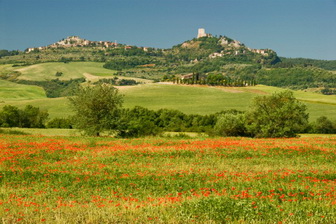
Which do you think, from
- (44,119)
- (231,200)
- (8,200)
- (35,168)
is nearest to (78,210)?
(8,200)

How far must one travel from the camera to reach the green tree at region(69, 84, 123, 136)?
182ft

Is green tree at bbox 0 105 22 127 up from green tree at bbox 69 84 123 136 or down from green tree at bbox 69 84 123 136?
down

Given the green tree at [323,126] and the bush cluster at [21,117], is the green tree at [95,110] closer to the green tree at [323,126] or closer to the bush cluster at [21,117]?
the bush cluster at [21,117]

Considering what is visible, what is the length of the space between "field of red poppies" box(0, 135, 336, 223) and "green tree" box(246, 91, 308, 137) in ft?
94.5

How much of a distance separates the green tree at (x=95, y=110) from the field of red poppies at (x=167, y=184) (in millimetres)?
20062

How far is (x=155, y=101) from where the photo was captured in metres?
169

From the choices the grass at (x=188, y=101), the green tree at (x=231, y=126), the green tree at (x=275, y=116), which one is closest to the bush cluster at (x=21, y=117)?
the grass at (x=188, y=101)

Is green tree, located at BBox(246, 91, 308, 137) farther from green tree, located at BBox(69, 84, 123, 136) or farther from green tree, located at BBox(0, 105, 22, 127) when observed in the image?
green tree, located at BBox(0, 105, 22, 127)

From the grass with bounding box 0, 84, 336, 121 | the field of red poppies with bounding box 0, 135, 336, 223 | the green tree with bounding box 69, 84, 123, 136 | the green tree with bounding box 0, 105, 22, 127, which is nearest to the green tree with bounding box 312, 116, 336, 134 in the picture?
the grass with bounding box 0, 84, 336, 121

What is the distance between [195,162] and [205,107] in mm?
127516

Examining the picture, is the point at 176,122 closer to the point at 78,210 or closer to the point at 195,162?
the point at 195,162

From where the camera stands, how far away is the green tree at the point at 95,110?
2180 inches

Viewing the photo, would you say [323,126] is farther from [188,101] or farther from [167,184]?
[167,184]

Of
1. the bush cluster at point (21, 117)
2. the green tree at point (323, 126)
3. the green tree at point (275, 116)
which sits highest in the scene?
the green tree at point (275, 116)
